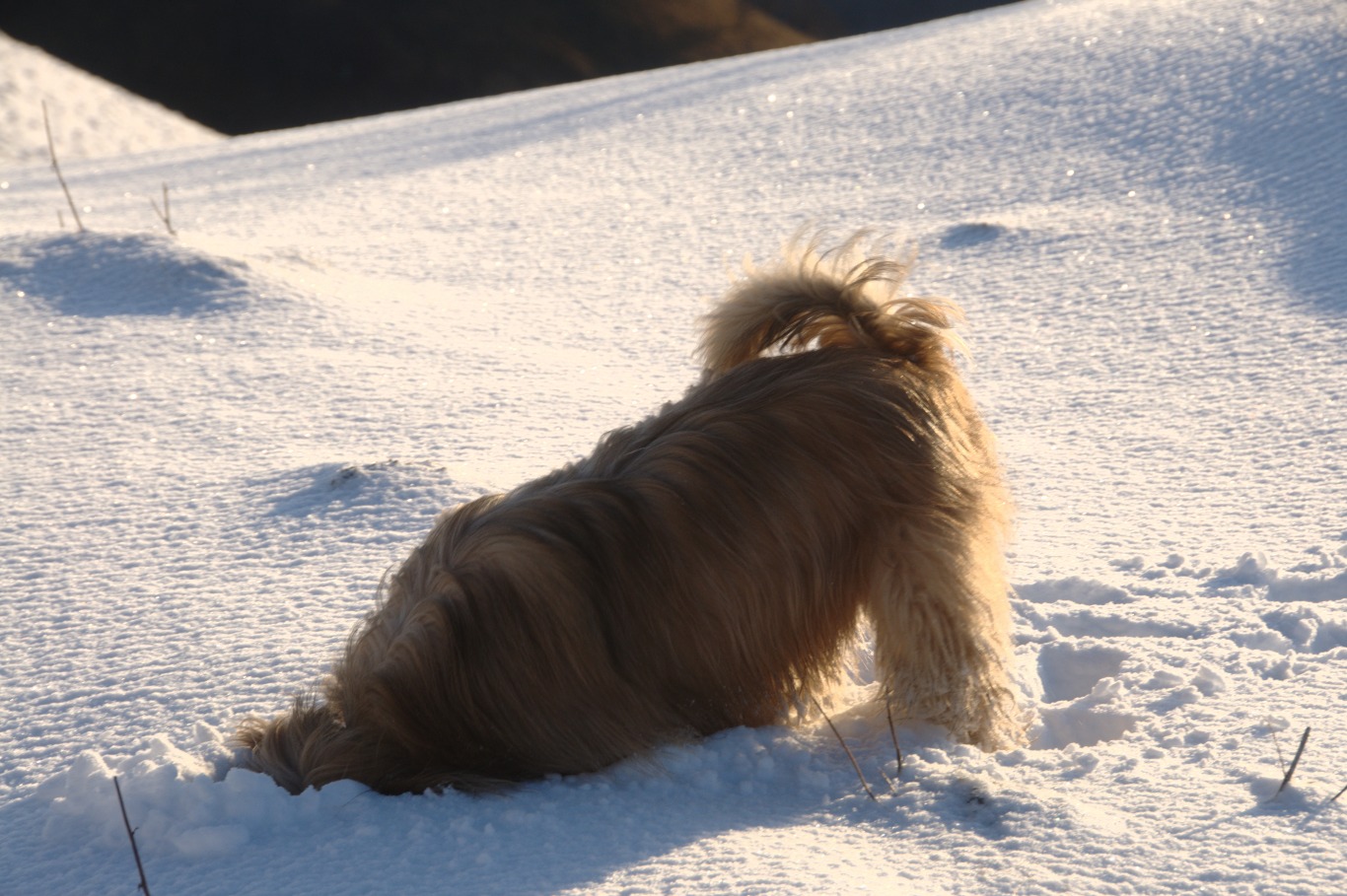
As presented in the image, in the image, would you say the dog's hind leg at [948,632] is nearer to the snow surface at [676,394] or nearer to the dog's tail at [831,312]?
the snow surface at [676,394]

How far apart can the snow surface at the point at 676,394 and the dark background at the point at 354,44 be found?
44.0 feet

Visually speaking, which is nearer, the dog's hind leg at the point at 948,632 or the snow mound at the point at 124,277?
the dog's hind leg at the point at 948,632

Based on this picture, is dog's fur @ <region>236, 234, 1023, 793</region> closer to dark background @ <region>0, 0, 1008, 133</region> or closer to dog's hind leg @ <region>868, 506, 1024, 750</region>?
dog's hind leg @ <region>868, 506, 1024, 750</region>

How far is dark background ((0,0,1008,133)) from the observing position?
20.5 m

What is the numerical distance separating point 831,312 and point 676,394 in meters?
1.61

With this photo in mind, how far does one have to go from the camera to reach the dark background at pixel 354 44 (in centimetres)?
2047

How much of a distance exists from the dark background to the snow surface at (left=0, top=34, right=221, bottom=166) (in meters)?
4.78

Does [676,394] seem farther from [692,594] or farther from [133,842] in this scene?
[133,842]

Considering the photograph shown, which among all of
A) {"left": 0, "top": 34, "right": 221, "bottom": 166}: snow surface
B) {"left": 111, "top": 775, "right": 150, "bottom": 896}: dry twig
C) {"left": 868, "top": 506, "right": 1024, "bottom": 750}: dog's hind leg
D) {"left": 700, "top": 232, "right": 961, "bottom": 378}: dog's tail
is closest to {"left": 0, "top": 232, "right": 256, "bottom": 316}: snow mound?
{"left": 700, "top": 232, "right": 961, "bottom": 378}: dog's tail

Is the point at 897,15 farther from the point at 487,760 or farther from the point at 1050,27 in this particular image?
the point at 487,760

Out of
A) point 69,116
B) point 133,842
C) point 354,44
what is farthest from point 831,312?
point 354,44

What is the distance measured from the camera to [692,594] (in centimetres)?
221

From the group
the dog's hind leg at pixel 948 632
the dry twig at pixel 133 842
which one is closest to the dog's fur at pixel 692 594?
the dog's hind leg at pixel 948 632

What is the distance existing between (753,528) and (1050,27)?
6.23 metres
